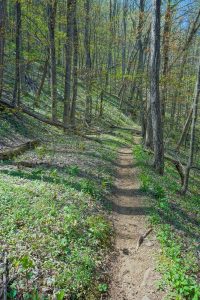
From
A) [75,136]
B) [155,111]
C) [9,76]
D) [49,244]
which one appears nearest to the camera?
[49,244]

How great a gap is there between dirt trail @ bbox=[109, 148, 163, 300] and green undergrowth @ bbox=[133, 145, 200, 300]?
249 mm

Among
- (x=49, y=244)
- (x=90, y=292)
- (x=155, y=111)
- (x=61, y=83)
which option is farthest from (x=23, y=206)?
(x=61, y=83)

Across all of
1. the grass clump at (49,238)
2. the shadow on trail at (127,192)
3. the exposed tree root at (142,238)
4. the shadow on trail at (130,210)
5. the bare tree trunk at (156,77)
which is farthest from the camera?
the bare tree trunk at (156,77)

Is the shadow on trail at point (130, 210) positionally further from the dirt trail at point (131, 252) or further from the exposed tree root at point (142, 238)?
the exposed tree root at point (142, 238)

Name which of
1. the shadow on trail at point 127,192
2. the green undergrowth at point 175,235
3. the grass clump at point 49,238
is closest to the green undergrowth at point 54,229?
the grass clump at point 49,238

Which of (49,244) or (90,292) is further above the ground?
(49,244)

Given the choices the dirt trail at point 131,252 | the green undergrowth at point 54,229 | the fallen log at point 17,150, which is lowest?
the dirt trail at point 131,252

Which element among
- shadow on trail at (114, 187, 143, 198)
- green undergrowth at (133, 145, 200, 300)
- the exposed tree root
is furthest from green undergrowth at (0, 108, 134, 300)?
green undergrowth at (133, 145, 200, 300)

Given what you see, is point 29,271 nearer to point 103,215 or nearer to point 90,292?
point 90,292

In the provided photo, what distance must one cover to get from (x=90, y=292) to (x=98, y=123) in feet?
85.7

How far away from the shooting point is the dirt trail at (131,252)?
6.45 m

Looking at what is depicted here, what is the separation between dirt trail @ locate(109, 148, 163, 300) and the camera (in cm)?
645

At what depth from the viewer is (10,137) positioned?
53.6 feet

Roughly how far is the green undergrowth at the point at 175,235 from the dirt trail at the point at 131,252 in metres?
0.25
